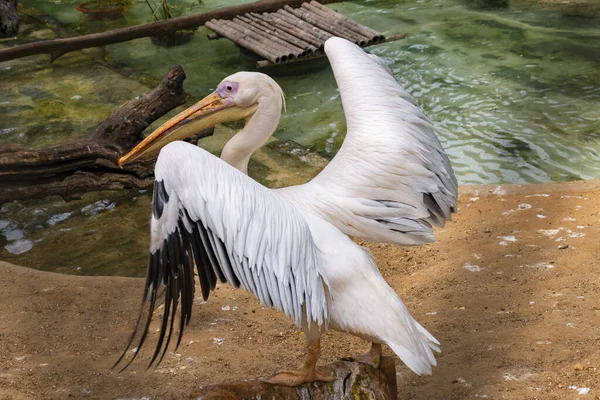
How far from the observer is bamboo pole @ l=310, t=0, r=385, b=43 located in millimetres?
6930

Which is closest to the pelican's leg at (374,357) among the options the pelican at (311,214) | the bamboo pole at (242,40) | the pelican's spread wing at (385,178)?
the pelican at (311,214)

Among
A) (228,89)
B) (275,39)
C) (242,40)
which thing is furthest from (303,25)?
(228,89)

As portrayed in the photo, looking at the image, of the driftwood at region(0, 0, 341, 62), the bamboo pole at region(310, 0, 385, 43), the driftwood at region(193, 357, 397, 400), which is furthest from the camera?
the driftwood at region(0, 0, 341, 62)

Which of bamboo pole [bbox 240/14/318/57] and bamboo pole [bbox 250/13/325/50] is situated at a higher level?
bamboo pole [bbox 250/13/325/50]

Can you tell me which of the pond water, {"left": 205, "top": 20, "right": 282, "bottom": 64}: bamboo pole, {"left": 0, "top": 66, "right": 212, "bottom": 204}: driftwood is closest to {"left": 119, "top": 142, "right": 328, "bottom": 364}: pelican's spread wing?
the pond water

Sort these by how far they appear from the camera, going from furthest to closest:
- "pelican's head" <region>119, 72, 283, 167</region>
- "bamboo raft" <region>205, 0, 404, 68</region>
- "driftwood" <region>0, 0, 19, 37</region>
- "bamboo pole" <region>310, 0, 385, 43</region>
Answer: "driftwood" <region>0, 0, 19, 37</region>
"bamboo pole" <region>310, 0, 385, 43</region>
"bamboo raft" <region>205, 0, 404, 68</region>
"pelican's head" <region>119, 72, 283, 167</region>

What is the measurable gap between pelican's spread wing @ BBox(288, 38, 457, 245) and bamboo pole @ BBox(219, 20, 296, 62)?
12.1 feet

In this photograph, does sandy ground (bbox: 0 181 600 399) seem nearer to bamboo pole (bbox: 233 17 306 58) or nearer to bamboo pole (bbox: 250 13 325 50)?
bamboo pole (bbox: 233 17 306 58)

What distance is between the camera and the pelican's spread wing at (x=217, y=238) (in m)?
2.34

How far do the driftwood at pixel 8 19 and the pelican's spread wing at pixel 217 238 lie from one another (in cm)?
631

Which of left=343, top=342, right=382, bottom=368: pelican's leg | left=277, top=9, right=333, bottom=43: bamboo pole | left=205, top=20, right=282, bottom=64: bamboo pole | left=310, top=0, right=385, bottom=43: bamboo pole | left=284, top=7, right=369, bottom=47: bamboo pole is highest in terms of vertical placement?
left=343, top=342, right=382, bottom=368: pelican's leg

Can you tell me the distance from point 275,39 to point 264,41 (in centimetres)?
10

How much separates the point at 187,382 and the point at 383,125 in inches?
48.5

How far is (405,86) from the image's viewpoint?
6.72 meters
